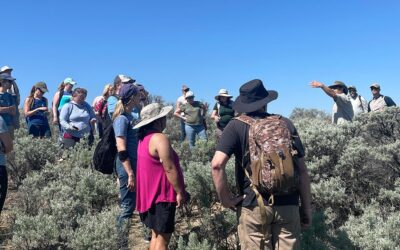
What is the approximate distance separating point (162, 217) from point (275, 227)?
1175 millimetres

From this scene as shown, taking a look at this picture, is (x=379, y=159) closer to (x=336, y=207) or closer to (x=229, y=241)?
(x=336, y=207)

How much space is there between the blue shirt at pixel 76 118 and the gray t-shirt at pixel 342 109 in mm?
4834

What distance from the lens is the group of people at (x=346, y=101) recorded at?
8289mm

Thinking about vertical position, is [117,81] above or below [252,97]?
above

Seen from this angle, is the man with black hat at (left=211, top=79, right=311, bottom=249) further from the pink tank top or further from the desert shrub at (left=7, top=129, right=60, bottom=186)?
the desert shrub at (left=7, top=129, right=60, bottom=186)

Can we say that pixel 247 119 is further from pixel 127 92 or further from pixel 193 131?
pixel 193 131

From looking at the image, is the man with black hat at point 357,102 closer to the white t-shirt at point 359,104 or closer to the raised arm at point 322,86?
the white t-shirt at point 359,104

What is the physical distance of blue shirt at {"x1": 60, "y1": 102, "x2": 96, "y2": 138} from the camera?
26.7 ft

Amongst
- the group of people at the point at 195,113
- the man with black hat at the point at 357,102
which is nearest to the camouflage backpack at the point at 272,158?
the group of people at the point at 195,113

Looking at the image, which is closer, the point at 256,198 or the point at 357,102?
the point at 256,198

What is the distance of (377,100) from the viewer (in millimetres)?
10938

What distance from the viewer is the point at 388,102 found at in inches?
419

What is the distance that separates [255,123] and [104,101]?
5.89 metres

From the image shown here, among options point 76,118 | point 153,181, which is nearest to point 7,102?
point 76,118
